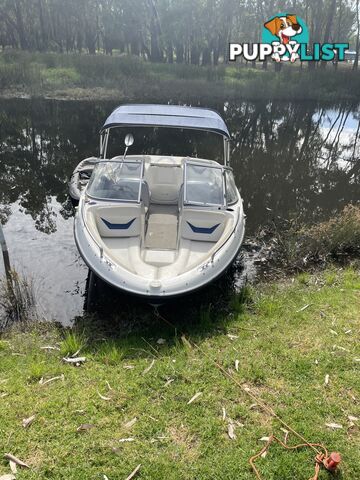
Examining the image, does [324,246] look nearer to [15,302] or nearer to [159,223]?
[159,223]

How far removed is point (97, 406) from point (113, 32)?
149 ft

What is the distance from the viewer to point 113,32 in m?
42.2

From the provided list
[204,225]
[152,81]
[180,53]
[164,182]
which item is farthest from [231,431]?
[180,53]

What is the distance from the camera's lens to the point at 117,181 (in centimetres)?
765

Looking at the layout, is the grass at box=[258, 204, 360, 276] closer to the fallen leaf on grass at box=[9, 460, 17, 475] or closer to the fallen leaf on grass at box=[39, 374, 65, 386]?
the fallen leaf on grass at box=[39, 374, 65, 386]

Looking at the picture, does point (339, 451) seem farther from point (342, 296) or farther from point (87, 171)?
point (87, 171)

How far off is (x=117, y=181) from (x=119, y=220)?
92 centimetres

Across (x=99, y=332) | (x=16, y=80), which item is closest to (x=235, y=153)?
(x=99, y=332)

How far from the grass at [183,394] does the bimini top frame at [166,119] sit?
428 centimetres

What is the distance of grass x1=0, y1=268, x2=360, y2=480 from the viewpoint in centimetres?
367

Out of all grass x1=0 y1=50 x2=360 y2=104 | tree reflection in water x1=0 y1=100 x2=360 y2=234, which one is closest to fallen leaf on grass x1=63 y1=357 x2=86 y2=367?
tree reflection in water x1=0 y1=100 x2=360 y2=234

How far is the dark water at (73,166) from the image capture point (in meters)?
8.15

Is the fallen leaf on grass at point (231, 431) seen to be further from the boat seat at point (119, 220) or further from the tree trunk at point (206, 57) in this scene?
the tree trunk at point (206, 57)

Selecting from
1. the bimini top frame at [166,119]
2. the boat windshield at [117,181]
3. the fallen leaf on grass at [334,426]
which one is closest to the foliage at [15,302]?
the boat windshield at [117,181]
